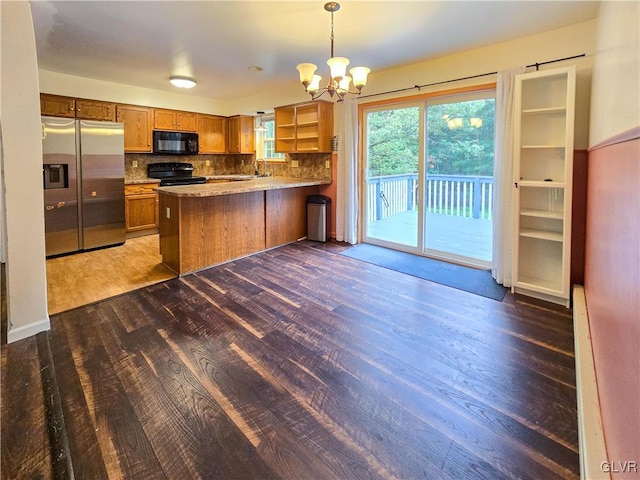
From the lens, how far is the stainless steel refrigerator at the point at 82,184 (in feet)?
14.3

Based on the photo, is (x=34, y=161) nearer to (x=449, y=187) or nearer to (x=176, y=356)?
(x=176, y=356)

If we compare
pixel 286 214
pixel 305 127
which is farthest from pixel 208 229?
pixel 305 127

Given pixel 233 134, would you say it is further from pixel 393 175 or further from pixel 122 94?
pixel 393 175

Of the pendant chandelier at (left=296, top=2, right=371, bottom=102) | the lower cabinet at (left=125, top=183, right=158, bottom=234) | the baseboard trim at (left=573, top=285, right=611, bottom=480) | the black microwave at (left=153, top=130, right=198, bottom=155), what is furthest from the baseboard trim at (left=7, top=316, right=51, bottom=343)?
the black microwave at (left=153, top=130, right=198, bottom=155)

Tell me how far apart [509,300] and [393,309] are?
1.15m

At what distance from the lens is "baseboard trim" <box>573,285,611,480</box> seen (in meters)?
1.29

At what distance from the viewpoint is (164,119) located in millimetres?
6152

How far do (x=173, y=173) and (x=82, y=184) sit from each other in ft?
6.22

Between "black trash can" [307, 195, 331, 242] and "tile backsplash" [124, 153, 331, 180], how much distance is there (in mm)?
422

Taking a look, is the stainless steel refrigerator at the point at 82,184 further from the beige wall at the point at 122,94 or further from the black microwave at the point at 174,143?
the black microwave at the point at 174,143

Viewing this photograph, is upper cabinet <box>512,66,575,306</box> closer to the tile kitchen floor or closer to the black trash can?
the black trash can

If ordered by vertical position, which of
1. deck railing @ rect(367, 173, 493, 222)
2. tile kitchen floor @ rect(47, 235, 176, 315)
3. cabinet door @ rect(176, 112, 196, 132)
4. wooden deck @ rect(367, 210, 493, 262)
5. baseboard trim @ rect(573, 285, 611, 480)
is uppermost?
cabinet door @ rect(176, 112, 196, 132)

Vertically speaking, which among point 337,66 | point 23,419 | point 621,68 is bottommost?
point 23,419

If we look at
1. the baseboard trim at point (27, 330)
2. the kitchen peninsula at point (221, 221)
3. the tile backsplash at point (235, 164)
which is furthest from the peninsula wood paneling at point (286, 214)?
the baseboard trim at point (27, 330)
